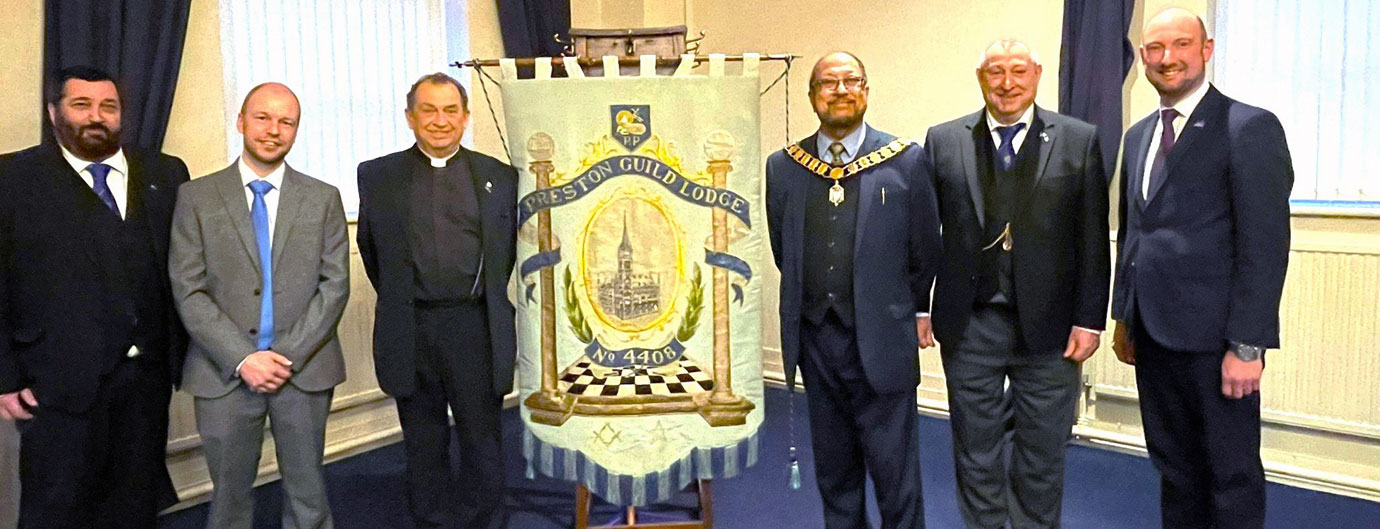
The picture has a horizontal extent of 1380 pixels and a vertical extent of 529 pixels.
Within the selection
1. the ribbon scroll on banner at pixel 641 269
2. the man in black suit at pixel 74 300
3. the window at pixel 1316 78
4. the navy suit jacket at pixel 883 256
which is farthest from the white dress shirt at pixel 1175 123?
the man in black suit at pixel 74 300

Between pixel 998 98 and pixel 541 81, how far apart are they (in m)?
1.30

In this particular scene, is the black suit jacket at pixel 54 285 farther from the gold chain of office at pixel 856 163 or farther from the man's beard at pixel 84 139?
the gold chain of office at pixel 856 163

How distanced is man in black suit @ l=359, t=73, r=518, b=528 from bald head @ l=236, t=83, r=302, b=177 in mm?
279

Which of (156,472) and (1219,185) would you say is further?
(156,472)

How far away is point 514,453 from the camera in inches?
163

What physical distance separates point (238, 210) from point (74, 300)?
46 centimetres

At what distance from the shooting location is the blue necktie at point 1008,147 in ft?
8.64

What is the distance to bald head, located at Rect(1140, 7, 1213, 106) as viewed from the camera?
236cm

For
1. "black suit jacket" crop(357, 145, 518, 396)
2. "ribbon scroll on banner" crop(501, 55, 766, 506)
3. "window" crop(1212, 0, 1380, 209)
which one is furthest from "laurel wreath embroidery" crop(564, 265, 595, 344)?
"window" crop(1212, 0, 1380, 209)

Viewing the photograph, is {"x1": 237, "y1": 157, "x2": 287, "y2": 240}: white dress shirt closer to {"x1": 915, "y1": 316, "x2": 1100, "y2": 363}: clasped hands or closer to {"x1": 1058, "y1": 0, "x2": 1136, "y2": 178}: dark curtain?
{"x1": 915, "y1": 316, "x2": 1100, "y2": 363}: clasped hands

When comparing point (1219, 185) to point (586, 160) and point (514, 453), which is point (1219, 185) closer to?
point (586, 160)

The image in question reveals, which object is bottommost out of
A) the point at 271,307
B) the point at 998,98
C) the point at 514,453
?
the point at 514,453

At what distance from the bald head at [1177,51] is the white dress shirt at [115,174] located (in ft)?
8.85

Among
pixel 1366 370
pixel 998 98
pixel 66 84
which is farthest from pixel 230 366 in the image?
pixel 1366 370
